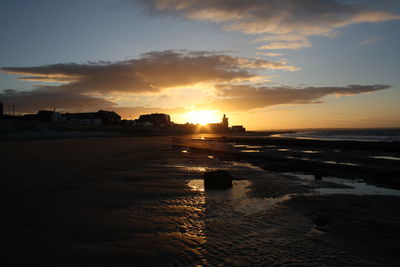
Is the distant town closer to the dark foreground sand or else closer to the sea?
the sea

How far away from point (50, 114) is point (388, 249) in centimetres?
11484

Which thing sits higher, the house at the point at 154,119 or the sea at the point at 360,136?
the house at the point at 154,119

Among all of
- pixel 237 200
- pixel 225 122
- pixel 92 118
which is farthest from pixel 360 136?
pixel 225 122

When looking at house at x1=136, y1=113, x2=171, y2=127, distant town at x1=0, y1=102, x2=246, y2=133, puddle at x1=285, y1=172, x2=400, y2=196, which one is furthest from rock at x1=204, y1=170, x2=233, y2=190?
house at x1=136, y1=113, x2=171, y2=127

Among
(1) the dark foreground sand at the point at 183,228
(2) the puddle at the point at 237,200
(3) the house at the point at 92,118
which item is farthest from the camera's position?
(3) the house at the point at 92,118

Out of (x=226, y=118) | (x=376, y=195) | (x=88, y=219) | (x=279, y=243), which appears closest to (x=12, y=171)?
(x=88, y=219)

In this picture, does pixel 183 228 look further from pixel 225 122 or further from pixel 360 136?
pixel 225 122

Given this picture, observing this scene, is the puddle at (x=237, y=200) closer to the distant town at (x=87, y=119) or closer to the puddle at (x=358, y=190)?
the puddle at (x=358, y=190)

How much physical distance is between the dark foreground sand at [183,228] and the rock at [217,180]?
0.87 m

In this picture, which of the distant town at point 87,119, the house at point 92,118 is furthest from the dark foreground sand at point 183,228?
the house at point 92,118

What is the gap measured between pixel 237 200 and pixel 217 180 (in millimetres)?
1714

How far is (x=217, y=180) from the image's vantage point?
941 cm

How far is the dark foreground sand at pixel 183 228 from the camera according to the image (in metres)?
4.20

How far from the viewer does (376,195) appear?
854 cm
